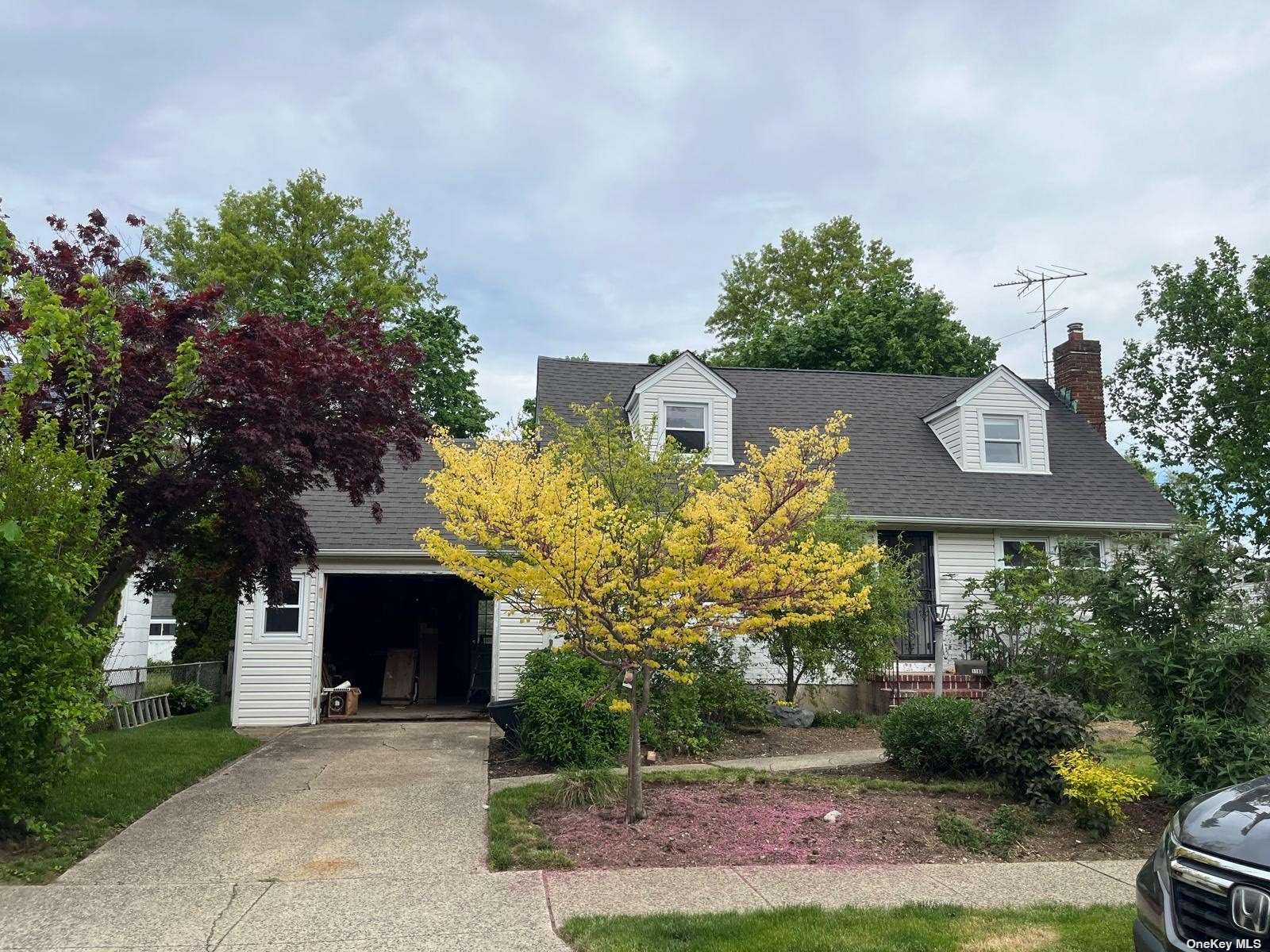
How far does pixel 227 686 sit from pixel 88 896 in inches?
542

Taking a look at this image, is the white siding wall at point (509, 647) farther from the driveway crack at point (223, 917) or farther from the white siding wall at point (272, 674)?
the driveway crack at point (223, 917)

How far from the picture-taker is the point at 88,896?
5.41m

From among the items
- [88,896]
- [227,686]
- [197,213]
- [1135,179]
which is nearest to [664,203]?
[1135,179]

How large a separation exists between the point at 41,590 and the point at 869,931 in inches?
220

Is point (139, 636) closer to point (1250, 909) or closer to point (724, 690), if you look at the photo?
point (724, 690)

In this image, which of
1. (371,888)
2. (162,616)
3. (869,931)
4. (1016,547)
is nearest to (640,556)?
(371,888)

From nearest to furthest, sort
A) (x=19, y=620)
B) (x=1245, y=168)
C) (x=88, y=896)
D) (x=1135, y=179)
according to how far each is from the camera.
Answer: (x=88, y=896)
(x=19, y=620)
(x=1135, y=179)
(x=1245, y=168)

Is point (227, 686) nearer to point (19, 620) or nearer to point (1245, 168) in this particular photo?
point (19, 620)

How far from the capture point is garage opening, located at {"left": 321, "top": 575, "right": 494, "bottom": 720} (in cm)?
1759

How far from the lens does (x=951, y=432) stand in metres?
17.7

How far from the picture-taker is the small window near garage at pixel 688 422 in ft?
55.2

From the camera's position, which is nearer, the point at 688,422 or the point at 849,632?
the point at 849,632

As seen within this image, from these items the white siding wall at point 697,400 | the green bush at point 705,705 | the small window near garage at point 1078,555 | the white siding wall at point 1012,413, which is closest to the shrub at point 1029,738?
the small window near garage at point 1078,555

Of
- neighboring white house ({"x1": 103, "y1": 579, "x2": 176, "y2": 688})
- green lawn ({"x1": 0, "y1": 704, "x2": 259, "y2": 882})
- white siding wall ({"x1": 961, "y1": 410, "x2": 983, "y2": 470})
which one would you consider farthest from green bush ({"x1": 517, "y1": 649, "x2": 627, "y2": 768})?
white siding wall ({"x1": 961, "y1": 410, "x2": 983, "y2": 470})
